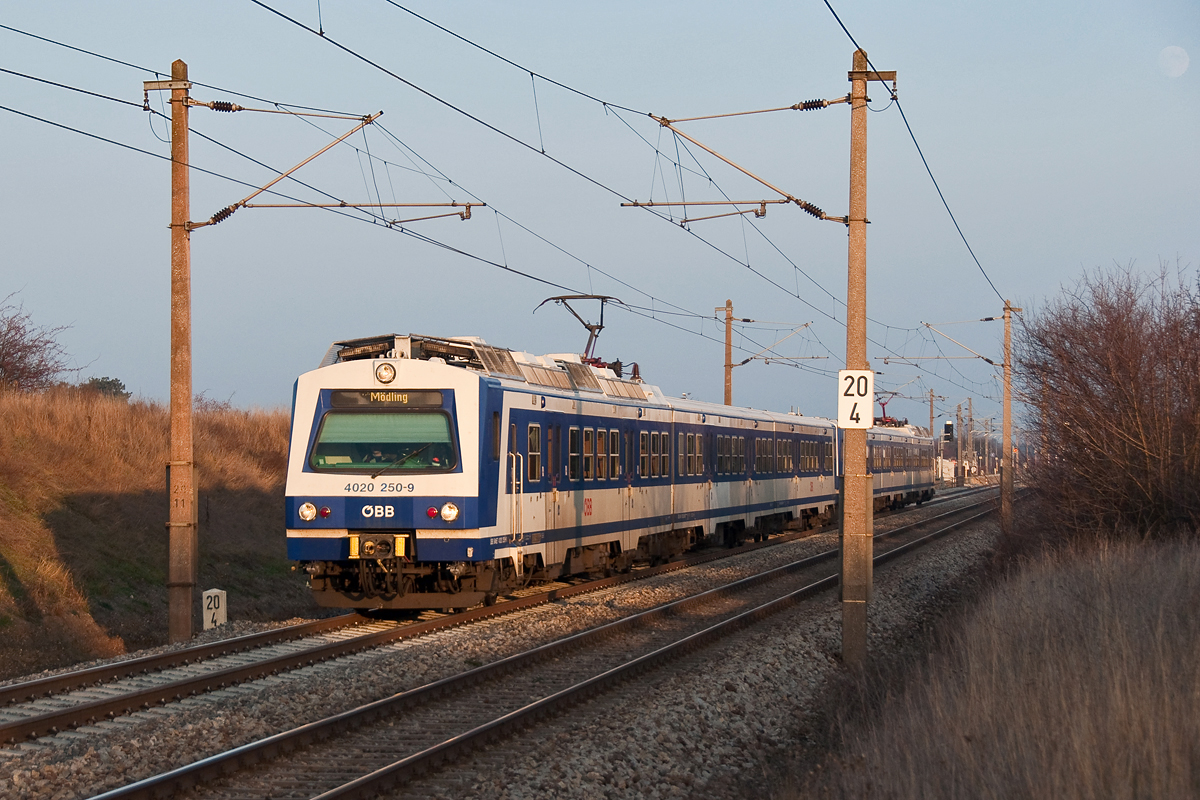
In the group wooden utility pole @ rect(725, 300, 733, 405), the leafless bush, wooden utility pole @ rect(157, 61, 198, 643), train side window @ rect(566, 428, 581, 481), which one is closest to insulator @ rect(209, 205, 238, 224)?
wooden utility pole @ rect(157, 61, 198, 643)

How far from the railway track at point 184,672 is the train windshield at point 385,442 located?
1.88m

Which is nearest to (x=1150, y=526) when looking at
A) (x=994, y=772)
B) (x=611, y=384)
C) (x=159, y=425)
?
(x=611, y=384)

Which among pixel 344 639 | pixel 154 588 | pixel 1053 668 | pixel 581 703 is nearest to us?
pixel 1053 668

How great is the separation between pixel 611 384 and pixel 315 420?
7347 mm

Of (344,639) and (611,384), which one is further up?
(611,384)

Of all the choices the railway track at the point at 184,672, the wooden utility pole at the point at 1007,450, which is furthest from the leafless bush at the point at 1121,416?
the railway track at the point at 184,672

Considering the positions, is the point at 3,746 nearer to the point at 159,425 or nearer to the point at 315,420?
the point at 315,420

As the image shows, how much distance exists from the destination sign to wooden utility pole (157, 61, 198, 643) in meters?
1.93

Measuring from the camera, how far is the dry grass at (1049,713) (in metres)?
6.16

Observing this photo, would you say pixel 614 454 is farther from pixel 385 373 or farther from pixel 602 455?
pixel 385 373

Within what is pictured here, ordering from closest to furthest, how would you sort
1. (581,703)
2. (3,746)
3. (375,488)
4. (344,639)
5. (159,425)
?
(3,746)
(581,703)
(344,639)
(375,488)
(159,425)

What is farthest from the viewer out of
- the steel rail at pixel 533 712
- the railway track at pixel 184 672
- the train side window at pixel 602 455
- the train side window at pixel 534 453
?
the train side window at pixel 602 455

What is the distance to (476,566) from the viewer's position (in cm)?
1452

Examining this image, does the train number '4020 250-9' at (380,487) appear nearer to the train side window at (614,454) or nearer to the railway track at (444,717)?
the railway track at (444,717)
